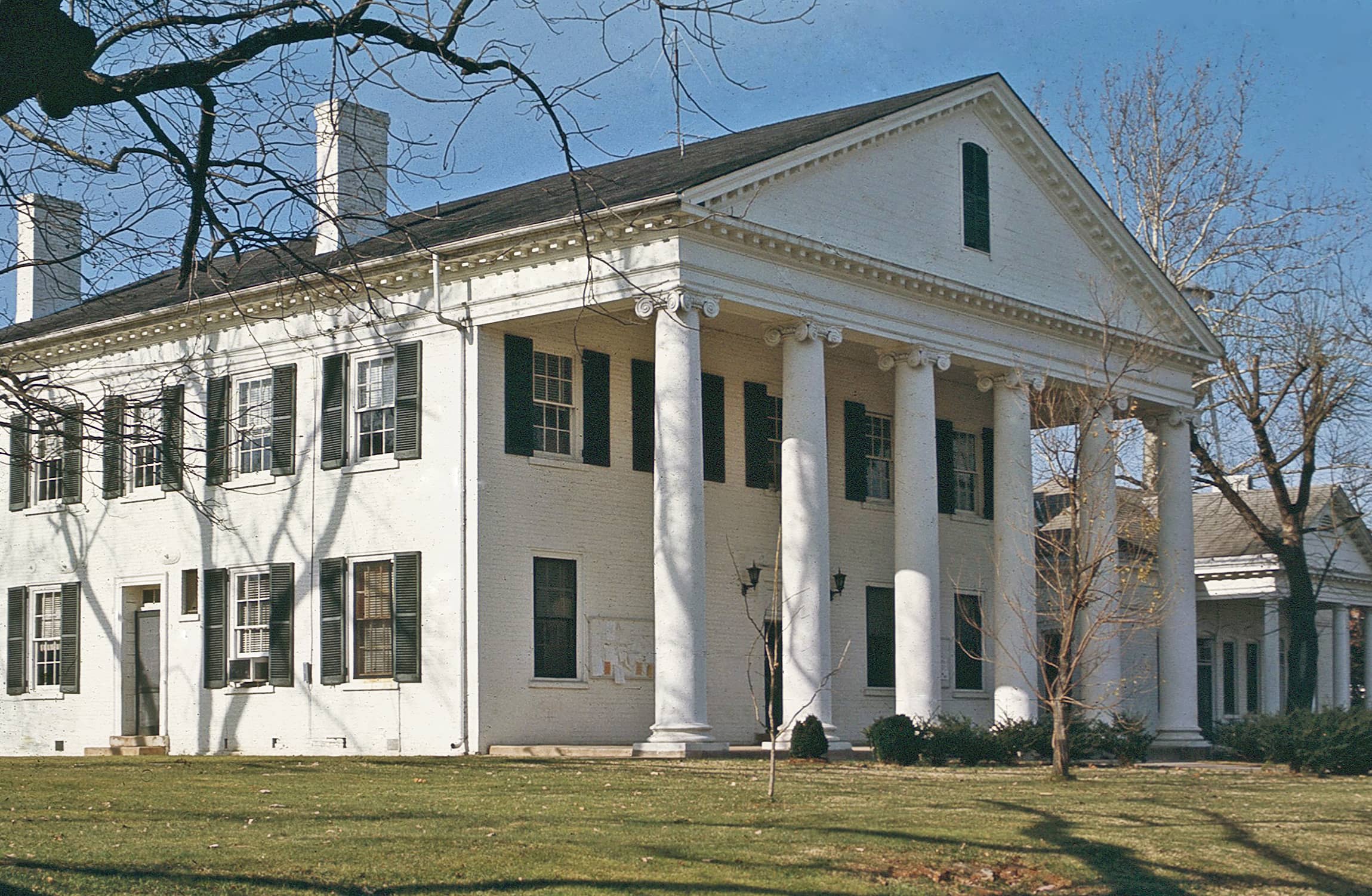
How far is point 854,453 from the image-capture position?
3117cm

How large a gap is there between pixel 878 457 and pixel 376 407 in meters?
10.3

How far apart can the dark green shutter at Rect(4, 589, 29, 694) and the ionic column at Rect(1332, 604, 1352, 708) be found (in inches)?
1286

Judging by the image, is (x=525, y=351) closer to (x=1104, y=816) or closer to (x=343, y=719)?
(x=343, y=719)

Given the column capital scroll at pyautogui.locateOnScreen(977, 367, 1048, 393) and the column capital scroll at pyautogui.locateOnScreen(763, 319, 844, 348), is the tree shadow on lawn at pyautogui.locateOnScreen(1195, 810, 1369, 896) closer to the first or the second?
the column capital scroll at pyautogui.locateOnScreen(763, 319, 844, 348)

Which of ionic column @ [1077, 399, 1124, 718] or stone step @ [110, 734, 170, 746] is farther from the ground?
ionic column @ [1077, 399, 1124, 718]

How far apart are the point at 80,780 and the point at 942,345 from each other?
1568cm

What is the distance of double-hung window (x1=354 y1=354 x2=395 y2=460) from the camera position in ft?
87.2

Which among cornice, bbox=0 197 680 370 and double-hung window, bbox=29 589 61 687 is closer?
cornice, bbox=0 197 680 370

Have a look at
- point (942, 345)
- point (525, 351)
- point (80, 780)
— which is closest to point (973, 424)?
point (942, 345)

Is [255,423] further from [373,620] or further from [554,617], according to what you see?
[554,617]

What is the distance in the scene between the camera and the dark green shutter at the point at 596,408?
26641 millimetres

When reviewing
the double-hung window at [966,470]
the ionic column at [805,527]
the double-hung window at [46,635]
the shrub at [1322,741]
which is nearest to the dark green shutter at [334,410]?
the ionic column at [805,527]

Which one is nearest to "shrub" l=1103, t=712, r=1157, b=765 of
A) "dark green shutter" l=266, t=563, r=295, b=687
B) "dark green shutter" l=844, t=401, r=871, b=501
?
"dark green shutter" l=844, t=401, r=871, b=501

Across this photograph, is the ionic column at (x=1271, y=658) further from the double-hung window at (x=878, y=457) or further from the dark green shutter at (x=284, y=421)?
the dark green shutter at (x=284, y=421)
